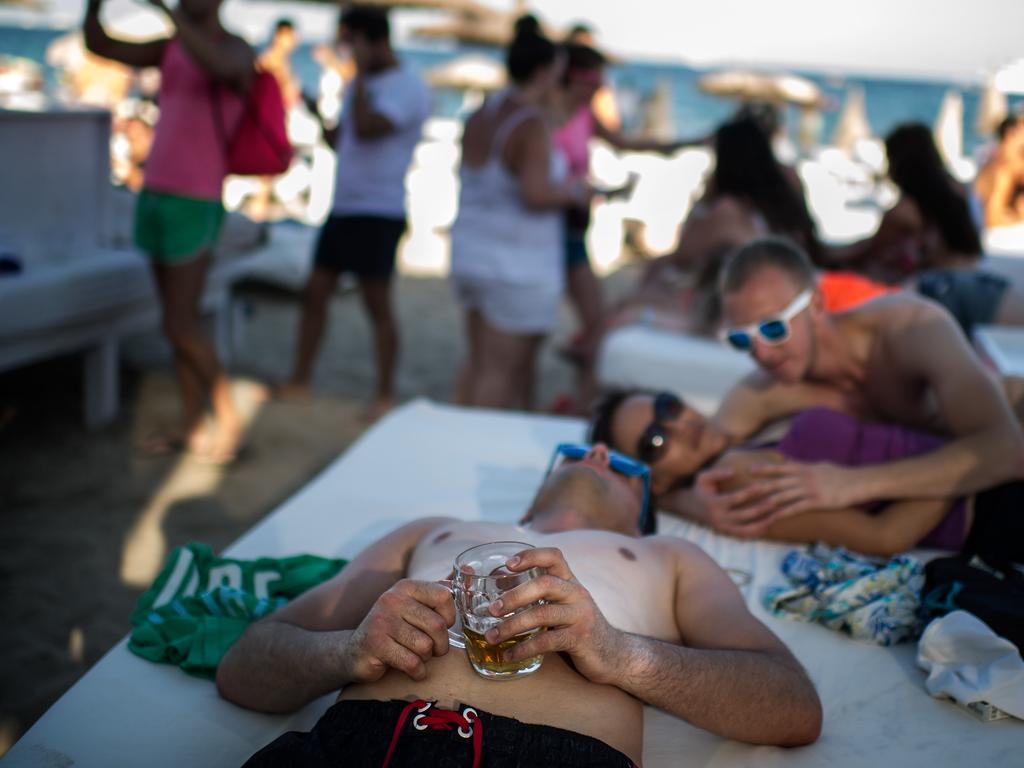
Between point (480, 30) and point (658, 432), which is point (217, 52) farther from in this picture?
point (480, 30)

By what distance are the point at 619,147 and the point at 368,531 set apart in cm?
415

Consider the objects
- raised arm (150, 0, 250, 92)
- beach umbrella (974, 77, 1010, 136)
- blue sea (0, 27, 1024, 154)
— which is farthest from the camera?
blue sea (0, 27, 1024, 154)

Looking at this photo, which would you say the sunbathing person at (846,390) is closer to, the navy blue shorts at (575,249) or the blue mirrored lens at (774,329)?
the blue mirrored lens at (774,329)

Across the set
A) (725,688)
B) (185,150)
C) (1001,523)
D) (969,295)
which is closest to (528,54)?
(185,150)

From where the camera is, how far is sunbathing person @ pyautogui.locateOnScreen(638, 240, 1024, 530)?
2607 millimetres

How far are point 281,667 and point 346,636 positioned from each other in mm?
197

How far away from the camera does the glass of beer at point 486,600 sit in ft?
4.85

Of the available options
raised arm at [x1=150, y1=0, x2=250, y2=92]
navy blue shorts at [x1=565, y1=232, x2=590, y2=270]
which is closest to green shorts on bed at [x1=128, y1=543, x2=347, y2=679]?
raised arm at [x1=150, y1=0, x2=250, y2=92]

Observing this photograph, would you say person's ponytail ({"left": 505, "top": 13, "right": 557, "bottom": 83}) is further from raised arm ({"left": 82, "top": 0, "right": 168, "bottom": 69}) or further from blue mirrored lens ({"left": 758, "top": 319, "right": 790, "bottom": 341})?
blue mirrored lens ({"left": 758, "top": 319, "right": 790, "bottom": 341})

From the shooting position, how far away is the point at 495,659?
1.53m

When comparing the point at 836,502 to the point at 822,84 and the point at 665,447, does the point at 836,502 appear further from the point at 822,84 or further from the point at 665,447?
the point at 822,84

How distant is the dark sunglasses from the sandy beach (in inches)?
66.9

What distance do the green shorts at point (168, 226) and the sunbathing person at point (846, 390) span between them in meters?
2.37

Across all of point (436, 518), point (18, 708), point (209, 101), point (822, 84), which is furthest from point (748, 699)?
point (822, 84)
